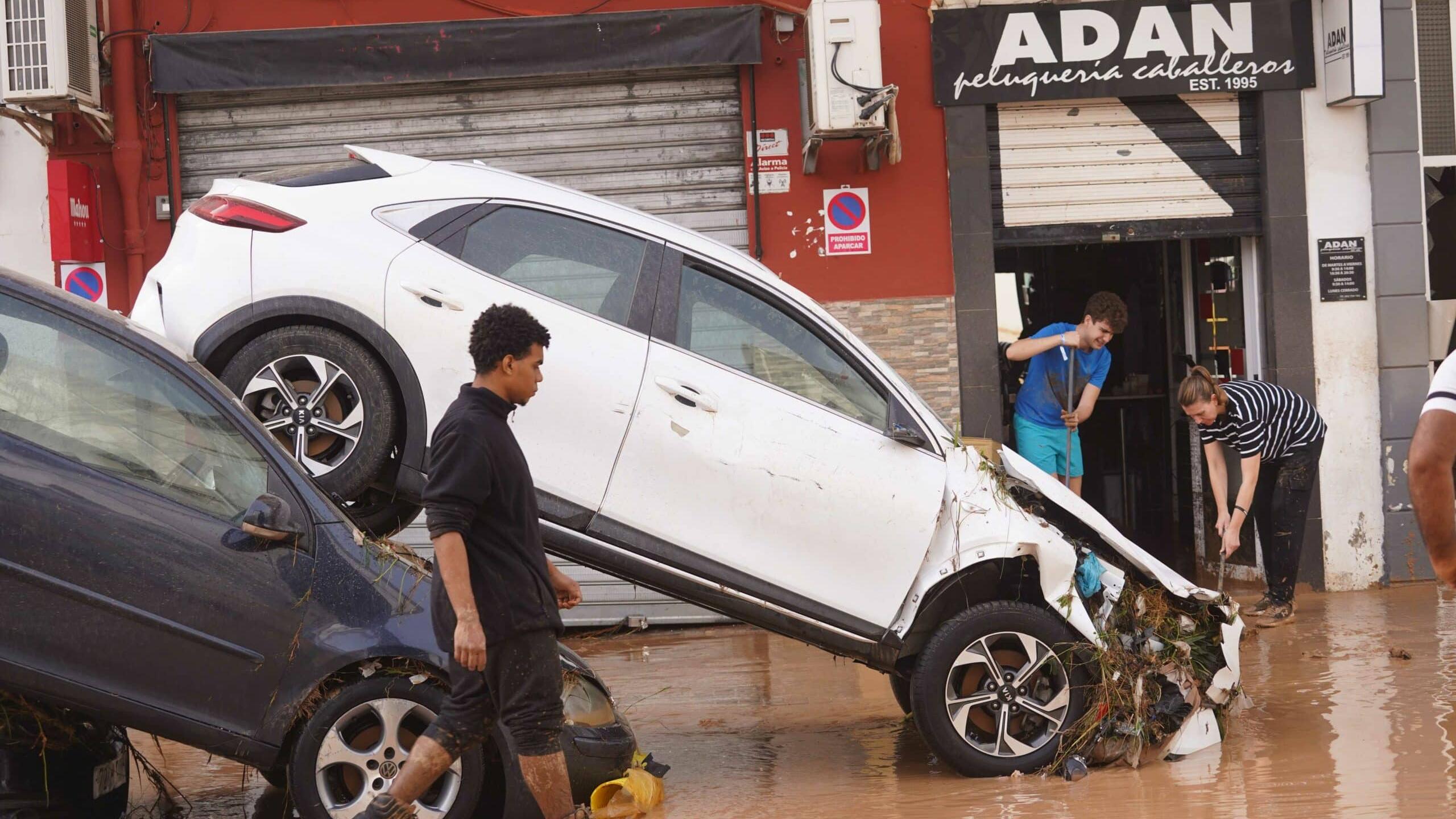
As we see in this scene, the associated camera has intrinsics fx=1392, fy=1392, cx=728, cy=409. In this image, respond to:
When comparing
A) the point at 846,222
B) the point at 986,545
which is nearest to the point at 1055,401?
the point at 846,222

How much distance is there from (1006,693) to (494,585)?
2.31 meters

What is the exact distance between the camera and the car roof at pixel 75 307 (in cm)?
461

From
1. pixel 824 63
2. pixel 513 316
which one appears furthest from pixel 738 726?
pixel 824 63

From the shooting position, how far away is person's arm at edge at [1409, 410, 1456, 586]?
318cm

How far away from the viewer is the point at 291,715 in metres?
4.57

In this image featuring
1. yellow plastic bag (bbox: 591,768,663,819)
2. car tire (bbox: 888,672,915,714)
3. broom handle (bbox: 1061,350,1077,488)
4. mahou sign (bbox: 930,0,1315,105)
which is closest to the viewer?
yellow plastic bag (bbox: 591,768,663,819)

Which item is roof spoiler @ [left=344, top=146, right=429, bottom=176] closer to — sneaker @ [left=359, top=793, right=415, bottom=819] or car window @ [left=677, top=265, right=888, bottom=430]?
car window @ [left=677, top=265, right=888, bottom=430]

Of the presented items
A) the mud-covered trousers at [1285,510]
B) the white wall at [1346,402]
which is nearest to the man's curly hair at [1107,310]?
the mud-covered trousers at [1285,510]

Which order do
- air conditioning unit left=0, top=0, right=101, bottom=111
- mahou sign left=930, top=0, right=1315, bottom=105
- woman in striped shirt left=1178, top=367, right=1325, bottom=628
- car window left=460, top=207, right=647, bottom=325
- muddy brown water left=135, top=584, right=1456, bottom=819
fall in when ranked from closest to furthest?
1. muddy brown water left=135, top=584, right=1456, bottom=819
2. car window left=460, top=207, right=647, bottom=325
3. woman in striped shirt left=1178, top=367, right=1325, bottom=628
4. air conditioning unit left=0, top=0, right=101, bottom=111
5. mahou sign left=930, top=0, right=1315, bottom=105

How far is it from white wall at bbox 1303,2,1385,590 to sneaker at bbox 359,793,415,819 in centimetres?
795

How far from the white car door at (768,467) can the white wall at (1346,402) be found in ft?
18.9

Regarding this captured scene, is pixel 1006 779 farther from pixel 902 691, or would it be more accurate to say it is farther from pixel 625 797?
pixel 625 797

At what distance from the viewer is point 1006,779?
5574 millimetres

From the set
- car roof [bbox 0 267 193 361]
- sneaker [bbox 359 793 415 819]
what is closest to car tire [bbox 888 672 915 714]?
sneaker [bbox 359 793 415 819]
